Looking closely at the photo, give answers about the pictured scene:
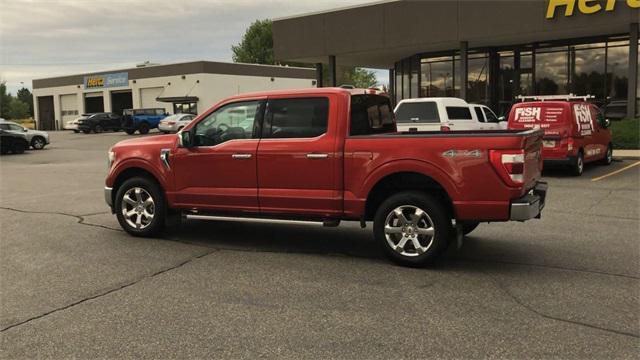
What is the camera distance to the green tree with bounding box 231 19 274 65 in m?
77.8

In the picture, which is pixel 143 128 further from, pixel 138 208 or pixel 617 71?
pixel 138 208

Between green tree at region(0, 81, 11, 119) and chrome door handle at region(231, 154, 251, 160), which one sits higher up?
green tree at region(0, 81, 11, 119)

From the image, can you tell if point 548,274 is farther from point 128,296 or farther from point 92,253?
point 92,253

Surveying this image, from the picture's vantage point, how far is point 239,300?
16.3 feet

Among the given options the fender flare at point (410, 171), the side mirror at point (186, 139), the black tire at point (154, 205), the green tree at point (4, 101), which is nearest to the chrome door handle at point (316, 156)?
the fender flare at point (410, 171)

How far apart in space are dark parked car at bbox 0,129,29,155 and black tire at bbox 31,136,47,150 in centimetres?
129

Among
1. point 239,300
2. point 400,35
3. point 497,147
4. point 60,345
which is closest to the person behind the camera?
point 60,345

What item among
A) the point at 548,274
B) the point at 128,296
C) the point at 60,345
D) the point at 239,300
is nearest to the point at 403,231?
the point at 548,274

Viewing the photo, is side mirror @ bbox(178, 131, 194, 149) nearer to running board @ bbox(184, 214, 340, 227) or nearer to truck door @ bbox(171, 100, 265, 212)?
truck door @ bbox(171, 100, 265, 212)

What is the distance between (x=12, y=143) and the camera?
89.1 feet

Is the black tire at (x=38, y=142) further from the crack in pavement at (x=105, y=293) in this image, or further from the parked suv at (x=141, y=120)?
the crack in pavement at (x=105, y=293)

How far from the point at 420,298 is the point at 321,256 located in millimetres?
1751

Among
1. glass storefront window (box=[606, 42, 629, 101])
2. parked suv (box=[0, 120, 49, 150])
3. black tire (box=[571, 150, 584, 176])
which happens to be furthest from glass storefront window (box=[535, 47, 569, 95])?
parked suv (box=[0, 120, 49, 150])

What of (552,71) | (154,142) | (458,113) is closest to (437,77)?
(552,71)
